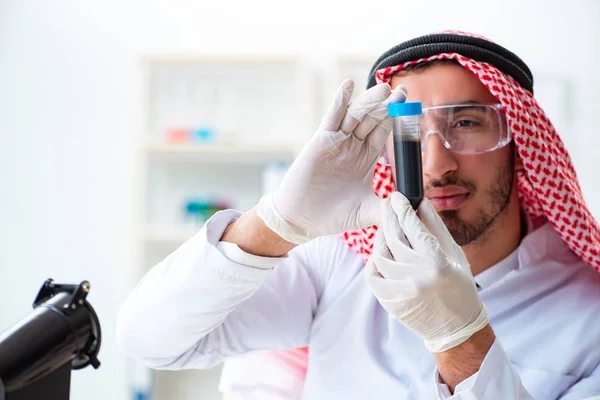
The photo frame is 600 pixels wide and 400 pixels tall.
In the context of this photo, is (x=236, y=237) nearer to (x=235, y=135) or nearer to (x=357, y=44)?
(x=235, y=135)

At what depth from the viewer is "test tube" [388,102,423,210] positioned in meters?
1.22

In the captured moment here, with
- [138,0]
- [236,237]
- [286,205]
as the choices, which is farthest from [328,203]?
[138,0]

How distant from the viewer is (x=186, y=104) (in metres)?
3.57

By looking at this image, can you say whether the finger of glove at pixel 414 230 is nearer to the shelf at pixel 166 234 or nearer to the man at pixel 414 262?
the man at pixel 414 262

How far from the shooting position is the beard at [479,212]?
5.20 ft

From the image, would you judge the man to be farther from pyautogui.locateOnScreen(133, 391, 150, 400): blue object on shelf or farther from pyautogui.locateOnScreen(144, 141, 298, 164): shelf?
pyautogui.locateOnScreen(133, 391, 150, 400): blue object on shelf

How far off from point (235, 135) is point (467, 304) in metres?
2.30

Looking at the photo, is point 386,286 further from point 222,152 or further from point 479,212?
point 222,152

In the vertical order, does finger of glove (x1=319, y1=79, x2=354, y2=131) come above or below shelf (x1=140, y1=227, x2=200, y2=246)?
above

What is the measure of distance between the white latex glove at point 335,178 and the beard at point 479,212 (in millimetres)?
283

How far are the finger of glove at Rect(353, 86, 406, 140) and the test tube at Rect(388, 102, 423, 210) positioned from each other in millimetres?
29

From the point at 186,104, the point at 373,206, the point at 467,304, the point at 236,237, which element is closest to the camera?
the point at 467,304

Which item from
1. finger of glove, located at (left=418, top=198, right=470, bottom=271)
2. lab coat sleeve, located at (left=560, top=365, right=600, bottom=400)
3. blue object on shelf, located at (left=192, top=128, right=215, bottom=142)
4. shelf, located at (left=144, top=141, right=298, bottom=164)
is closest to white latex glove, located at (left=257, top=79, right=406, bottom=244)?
finger of glove, located at (left=418, top=198, right=470, bottom=271)

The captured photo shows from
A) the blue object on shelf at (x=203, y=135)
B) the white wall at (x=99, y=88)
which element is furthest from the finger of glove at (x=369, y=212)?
the white wall at (x=99, y=88)
